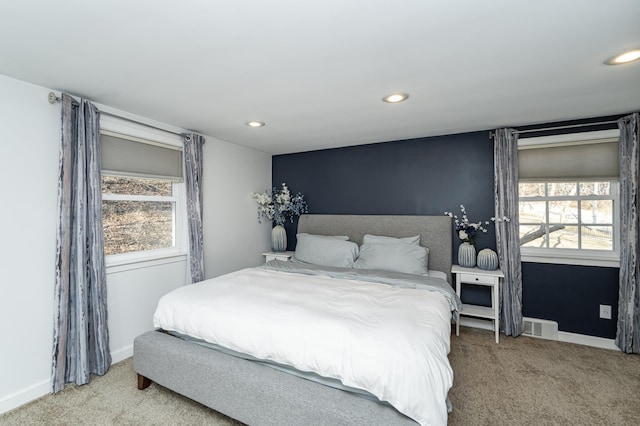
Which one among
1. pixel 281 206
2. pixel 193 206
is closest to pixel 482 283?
pixel 281 206

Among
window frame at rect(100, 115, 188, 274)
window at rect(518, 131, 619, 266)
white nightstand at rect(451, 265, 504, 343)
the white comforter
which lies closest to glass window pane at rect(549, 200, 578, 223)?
window at rect(518, 131, 619, 266)

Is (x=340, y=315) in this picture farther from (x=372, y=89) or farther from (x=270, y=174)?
(x=270, y=174)

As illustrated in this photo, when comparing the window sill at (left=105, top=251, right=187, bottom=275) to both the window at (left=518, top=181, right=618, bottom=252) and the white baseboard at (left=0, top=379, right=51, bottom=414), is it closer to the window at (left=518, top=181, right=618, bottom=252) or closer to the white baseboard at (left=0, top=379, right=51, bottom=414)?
the white baseboard at (left=0, top=379, right=51, bottom=414)

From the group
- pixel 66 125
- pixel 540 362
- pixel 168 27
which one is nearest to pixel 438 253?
pixel 540 362

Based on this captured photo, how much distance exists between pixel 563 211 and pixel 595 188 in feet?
1.14

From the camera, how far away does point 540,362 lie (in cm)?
261

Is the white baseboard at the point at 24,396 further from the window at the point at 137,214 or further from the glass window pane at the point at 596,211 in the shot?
the glass window pane at the point at 596,211

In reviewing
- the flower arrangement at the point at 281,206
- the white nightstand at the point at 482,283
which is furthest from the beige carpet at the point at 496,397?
the flower arrangement at the point at 281,206

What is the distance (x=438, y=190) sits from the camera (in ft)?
11.9

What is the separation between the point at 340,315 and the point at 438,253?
2.12 metres

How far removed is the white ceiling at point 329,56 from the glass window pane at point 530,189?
0.75 metres

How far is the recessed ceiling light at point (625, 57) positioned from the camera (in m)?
1.73

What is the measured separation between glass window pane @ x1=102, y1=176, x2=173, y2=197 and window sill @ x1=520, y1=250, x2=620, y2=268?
3962 millimetres

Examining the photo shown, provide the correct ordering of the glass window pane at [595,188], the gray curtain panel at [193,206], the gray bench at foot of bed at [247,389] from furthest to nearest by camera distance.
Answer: the gray curtain panel at [193,206]
the glass window pane at [595,188]
the gray bench at foot of bed at [247,389]
